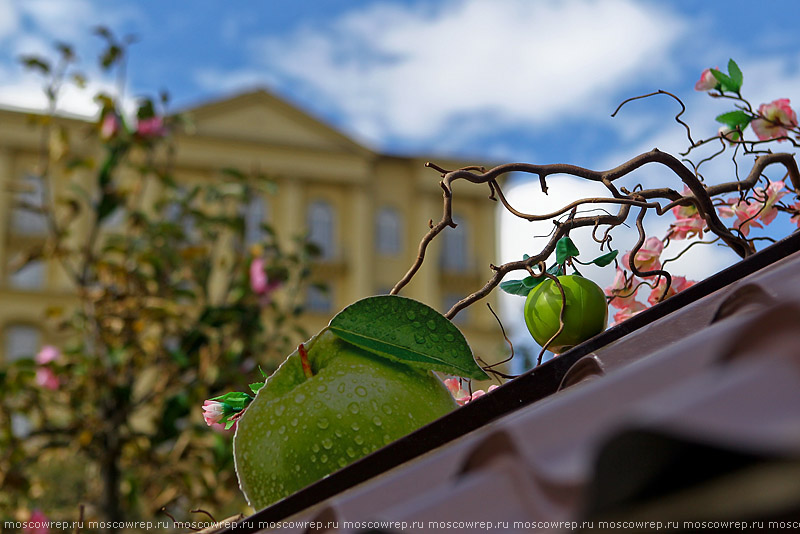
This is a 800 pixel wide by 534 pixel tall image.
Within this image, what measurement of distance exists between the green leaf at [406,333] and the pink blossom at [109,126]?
13.2 ft

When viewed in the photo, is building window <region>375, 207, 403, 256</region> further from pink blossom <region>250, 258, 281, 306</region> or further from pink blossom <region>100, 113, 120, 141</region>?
pink blossom <region>100, 113, 120, 141</region>

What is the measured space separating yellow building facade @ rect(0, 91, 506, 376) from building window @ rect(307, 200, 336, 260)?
0.10 feet

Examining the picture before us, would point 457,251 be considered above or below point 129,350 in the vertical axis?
above

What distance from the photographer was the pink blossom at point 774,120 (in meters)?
1.51

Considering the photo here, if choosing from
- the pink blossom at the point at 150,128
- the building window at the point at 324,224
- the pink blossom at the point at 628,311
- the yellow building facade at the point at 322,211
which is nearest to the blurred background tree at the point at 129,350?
the pink blossom at the point at 150,128

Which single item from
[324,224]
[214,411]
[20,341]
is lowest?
[20,341]

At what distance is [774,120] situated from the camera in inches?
59.6

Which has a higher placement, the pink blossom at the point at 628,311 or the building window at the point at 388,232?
the building window at the point at 388,232

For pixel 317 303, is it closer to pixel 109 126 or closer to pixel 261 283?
pixel 261 283

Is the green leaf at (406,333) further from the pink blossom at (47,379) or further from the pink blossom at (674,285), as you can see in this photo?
the pink blossom at (47,379)

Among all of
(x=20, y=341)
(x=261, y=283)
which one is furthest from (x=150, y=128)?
(x=20, y=341)

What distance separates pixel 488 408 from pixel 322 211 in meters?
23.0

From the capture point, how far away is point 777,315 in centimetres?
35

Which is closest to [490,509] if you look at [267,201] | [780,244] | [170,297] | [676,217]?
[780,244]
